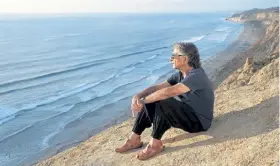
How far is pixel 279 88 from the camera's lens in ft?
23.1

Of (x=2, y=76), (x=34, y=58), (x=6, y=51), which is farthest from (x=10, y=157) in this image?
(x=6, y=51)

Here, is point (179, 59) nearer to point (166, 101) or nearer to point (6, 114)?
point (166, 101)

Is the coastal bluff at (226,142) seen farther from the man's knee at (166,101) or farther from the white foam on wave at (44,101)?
the white foam on wave at (44,101)

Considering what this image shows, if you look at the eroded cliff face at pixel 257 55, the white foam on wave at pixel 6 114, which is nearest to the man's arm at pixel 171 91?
the eroded cliff face at pixel 257 55

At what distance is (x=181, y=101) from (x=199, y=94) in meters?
0.27

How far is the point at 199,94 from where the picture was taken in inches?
213

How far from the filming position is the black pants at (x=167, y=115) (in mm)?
5293

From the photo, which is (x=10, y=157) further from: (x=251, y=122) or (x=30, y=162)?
(x=251, y=122)

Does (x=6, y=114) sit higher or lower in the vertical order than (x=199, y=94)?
lower

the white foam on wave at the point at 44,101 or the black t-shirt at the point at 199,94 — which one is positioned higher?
the black t-shirt at the point at 199,94

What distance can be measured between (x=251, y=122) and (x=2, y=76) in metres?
24.2

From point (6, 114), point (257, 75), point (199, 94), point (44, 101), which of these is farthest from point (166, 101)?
point (44, 101)

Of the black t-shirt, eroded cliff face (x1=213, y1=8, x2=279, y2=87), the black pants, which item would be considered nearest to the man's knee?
the black pants

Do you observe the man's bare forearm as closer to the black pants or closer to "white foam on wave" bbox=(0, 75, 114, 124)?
the black pants
